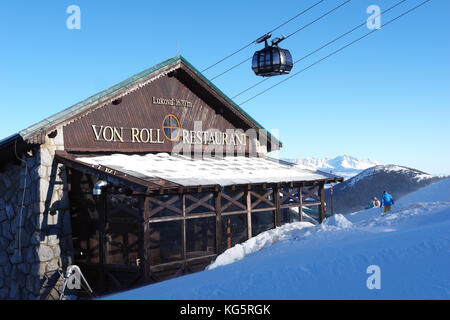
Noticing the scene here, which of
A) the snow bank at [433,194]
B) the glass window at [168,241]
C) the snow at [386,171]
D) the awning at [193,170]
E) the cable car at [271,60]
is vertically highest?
the cable car at [271,60]

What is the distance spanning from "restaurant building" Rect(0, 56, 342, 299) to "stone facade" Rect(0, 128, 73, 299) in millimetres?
34

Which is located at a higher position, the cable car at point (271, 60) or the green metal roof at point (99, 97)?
the cable car at point (271, 60)

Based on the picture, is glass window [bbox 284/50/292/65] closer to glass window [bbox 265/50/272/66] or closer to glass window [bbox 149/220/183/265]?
glass window [bbox 265/50/272/66]

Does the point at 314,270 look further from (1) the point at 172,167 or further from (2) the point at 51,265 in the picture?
(2) the point at 51,265

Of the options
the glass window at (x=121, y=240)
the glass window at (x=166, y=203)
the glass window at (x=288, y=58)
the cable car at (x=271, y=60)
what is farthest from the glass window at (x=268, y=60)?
the glass window at (x=121, y=240)

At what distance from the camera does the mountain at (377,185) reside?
59406 mm

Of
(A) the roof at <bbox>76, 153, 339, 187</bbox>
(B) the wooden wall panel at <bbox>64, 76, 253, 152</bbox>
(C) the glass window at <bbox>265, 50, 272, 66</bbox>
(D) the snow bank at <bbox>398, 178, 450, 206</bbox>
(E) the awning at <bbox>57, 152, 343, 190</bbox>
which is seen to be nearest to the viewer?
(E) the awning at <bbox>57, 152, 343, 190</bbox>

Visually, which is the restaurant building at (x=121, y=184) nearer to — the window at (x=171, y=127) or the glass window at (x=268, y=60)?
the window at (x=171, y=127)

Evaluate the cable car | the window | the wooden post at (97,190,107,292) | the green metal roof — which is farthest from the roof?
the cable car

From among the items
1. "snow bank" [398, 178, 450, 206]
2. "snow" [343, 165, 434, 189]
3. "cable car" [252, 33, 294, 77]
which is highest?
"cable car" [252, 33, 294, 77]

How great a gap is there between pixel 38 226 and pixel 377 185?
176 feet

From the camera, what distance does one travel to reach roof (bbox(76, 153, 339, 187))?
1492 centimetres

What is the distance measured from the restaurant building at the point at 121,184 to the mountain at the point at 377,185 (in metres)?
41.4
